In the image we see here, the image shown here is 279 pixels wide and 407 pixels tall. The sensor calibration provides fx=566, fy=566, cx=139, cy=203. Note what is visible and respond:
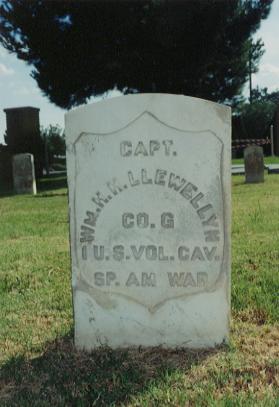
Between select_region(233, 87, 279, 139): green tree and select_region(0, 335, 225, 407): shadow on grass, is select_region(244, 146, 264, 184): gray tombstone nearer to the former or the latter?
select_region(0, 335, 225, 407): shadow on grass

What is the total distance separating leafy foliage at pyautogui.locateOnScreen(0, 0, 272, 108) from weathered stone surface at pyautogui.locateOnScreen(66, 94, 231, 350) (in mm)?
13865

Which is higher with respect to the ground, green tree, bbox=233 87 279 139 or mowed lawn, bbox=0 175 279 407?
green tree, bbox=233 87 279 139

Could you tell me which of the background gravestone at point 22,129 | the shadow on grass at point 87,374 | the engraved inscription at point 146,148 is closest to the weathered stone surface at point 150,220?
the engraved inscription at point 146,148

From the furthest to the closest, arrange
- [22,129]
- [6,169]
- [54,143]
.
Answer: [54,143]
[22,129]
[6,169]

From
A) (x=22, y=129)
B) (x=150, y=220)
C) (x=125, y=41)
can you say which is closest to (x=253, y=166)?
(x=125, y=41)

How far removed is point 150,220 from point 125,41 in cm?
1541

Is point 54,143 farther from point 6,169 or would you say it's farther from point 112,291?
point 112,291

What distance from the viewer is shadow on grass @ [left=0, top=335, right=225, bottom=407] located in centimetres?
241

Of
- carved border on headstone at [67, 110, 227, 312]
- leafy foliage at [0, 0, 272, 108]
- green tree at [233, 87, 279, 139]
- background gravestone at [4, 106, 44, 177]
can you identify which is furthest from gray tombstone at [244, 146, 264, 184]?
green tree at [233, 87, 279, 139]

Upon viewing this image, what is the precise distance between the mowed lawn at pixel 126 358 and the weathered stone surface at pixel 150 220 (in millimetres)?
162

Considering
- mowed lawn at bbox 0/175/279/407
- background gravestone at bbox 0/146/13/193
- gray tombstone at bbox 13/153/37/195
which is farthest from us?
background gravestone at bbox 0/146/13/193

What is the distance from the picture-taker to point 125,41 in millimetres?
17438

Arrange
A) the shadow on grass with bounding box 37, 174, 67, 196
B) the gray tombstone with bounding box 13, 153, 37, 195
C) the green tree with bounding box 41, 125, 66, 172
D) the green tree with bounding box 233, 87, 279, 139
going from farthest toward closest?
the green tree with bounding box 233, 87, 279, 139 → the green tree with bounding box 41, 125, 66, 172 → the shadow on grass with bounding box 37, 174, 67, 196 → the gray tombstone with bounding box 13, 153, 37, 195

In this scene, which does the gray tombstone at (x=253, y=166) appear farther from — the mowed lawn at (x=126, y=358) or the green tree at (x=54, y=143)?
the green tree at (x=54, y=143)
